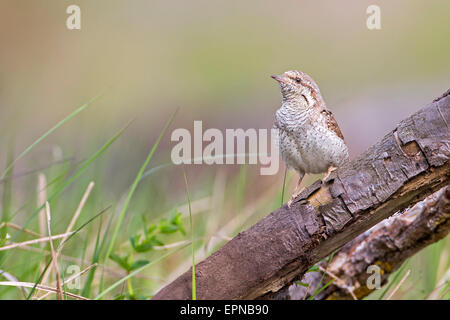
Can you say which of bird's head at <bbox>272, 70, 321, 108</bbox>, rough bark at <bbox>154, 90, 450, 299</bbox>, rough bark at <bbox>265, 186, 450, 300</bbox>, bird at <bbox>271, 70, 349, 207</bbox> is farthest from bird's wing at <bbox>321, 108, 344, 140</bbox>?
rough bark at <bbox>154, 90, 450, 299</bbox>

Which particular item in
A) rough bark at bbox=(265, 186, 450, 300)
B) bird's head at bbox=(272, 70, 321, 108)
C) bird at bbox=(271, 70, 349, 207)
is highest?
bird's head at bbox=(272, 70, 321, 108)

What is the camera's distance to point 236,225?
399 centimetres

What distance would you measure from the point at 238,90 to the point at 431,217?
903 cm

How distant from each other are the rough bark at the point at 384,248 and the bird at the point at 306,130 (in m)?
0.46

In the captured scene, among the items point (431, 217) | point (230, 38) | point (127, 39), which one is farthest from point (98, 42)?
point (431, 217)

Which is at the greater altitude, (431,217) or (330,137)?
(330,137)

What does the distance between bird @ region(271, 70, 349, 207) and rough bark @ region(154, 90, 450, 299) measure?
748mm

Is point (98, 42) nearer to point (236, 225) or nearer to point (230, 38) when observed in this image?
point (230, 38)

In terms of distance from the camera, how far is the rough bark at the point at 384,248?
2.90 metres

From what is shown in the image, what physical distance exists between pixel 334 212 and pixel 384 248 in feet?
2.73

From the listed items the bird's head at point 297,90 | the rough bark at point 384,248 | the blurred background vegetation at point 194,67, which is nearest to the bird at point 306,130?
the bird's head at point 297,90

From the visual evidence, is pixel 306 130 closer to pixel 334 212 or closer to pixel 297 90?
pixel 297 90

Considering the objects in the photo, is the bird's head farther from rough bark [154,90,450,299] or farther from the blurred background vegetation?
the blurred background vegetation

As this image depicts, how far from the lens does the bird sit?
3.21 metres
